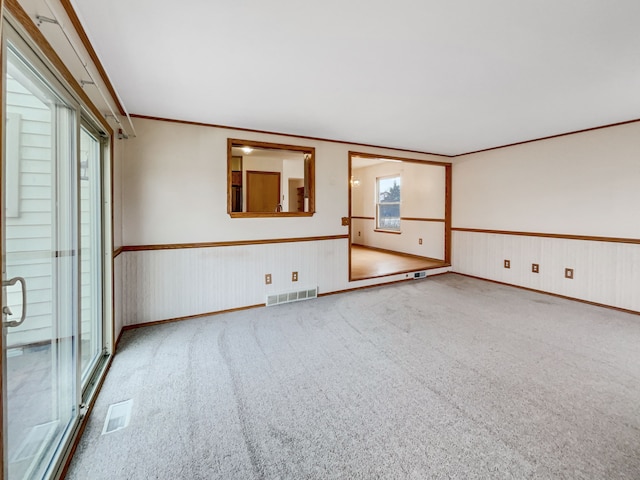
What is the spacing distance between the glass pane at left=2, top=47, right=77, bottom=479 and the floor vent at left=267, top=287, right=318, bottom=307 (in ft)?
7.72

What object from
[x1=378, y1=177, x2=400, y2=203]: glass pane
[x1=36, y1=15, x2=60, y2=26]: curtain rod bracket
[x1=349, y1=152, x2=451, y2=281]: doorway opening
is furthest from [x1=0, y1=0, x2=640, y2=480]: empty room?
[x1=378, y1=177, x2=400, y2=203]: glass pane

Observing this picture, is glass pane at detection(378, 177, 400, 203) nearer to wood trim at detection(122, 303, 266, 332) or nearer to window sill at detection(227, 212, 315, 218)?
window sill at detection(227, 212, 315, 218)

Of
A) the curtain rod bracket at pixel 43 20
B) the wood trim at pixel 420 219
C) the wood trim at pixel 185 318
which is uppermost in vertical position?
the curtain rod bracket at pixel 43 20

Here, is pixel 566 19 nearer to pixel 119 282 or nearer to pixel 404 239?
pixel 119 282

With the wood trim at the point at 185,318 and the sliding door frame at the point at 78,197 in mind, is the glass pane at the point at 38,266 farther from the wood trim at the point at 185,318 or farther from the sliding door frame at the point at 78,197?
the wood trim at the point at 185,318

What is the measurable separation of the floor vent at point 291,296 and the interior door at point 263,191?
98.1 inches

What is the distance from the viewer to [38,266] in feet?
4.41

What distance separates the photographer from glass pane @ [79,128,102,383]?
211 cm

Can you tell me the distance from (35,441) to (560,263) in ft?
18.0

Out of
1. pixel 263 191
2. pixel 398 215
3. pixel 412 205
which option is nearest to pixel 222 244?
pixel 263 191

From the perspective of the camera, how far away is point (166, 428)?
1.71m

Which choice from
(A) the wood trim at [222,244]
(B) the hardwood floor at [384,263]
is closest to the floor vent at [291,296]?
(A) the wood trim at [222,244]

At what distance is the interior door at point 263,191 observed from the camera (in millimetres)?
6156

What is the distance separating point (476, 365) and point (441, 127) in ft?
9.11
